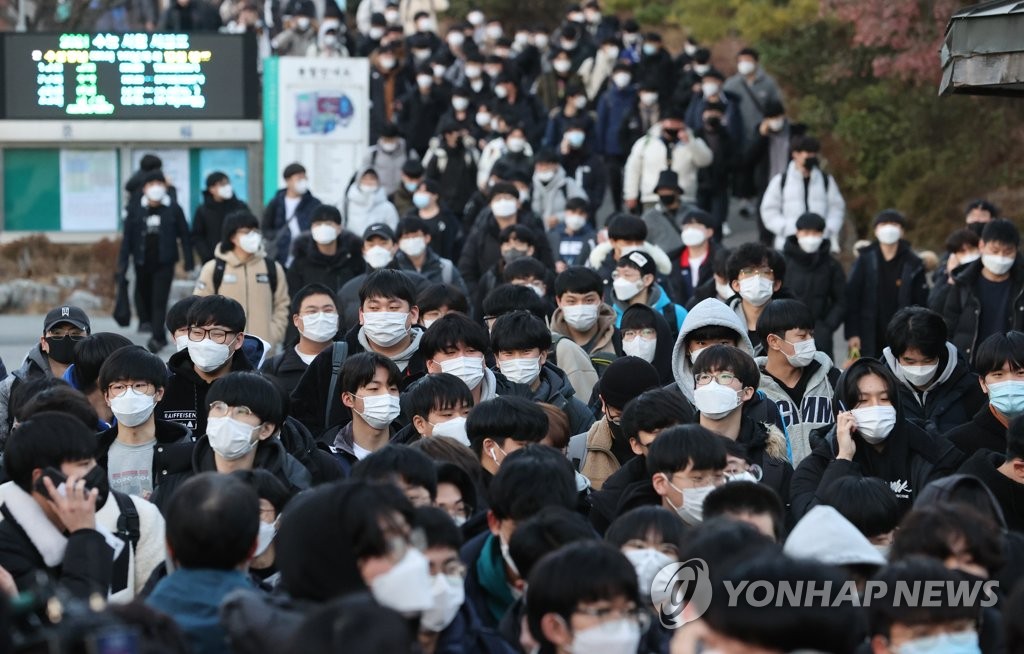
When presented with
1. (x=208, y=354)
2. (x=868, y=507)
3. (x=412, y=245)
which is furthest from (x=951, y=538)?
(x=412, y=245)

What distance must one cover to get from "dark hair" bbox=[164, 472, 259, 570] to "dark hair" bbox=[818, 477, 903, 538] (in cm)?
235

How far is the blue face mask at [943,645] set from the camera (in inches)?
185

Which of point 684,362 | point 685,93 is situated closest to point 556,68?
point 685,93

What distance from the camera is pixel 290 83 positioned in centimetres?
2086

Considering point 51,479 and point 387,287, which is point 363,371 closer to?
point 387,287

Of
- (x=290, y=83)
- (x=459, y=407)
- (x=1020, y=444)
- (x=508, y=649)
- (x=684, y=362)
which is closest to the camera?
(x=508, y=649)

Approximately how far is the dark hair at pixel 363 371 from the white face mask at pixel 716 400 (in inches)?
56.3

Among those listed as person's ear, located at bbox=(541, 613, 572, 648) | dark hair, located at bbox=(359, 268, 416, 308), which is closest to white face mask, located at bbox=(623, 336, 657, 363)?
dark hair, located at bbox=(359, 268, 416, 308)

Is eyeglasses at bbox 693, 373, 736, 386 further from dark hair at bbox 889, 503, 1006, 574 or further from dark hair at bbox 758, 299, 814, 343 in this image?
dark hair at bbox 889, 503, 1006, 574

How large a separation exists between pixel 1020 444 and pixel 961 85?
1951 mm

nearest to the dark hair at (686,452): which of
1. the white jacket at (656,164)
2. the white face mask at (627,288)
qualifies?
the white face mask at (627,288)

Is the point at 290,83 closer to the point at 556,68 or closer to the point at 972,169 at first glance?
the point at 556,68

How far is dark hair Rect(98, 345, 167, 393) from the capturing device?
789 centimetres

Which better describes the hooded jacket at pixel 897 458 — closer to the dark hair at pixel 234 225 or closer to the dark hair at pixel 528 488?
the dark hair at pixel 528 488
